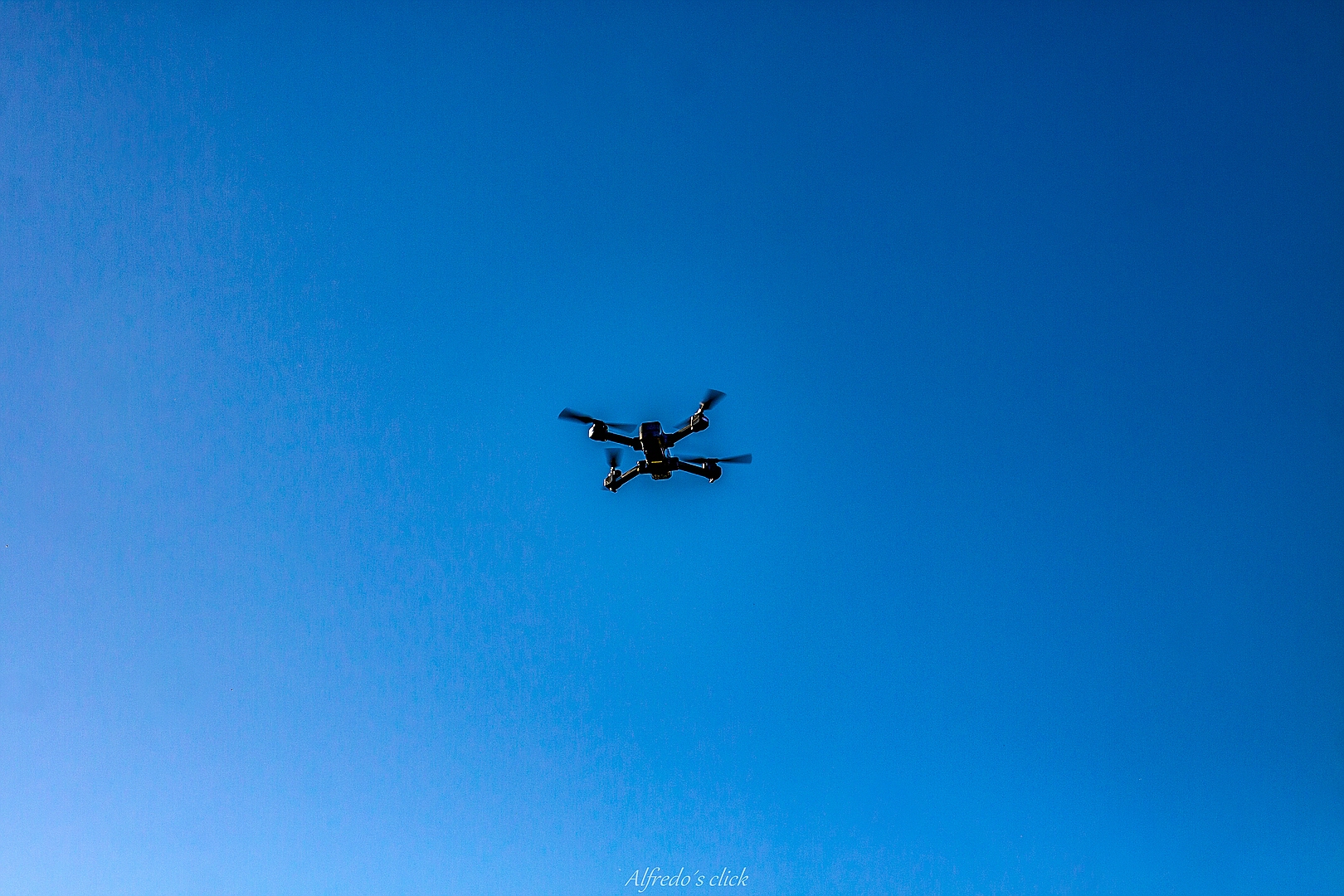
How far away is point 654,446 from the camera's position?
382cm

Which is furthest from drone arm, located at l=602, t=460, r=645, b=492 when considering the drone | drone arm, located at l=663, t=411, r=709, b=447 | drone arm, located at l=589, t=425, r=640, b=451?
drone arm, located at l=663, t=411, r=709, b=447

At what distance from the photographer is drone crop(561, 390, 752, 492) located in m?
3.74

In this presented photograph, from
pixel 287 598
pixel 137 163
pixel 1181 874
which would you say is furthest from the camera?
pixel 1181 874

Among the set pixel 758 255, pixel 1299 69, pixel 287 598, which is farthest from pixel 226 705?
pixel 1299 69

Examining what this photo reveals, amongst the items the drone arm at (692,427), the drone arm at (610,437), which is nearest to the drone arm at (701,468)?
the drone arm at (692,427)

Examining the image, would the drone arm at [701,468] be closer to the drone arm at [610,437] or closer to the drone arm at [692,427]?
the drone arm at [692,427]

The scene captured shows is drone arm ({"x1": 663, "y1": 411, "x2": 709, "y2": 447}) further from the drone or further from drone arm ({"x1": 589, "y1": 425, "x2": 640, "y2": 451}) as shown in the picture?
drone arm ({"x1": 589, "y1": 425, "x2": 640, "y2": 451})

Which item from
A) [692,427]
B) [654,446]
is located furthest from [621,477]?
[692,427]

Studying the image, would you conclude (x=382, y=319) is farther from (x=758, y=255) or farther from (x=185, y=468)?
(x=758, y=255)

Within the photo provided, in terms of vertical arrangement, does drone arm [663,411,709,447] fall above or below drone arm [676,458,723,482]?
above

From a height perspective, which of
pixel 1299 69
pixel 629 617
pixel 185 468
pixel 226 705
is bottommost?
pixel 226 705

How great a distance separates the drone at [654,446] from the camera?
3744mm

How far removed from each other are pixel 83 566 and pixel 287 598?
126 cm

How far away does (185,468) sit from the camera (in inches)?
183
